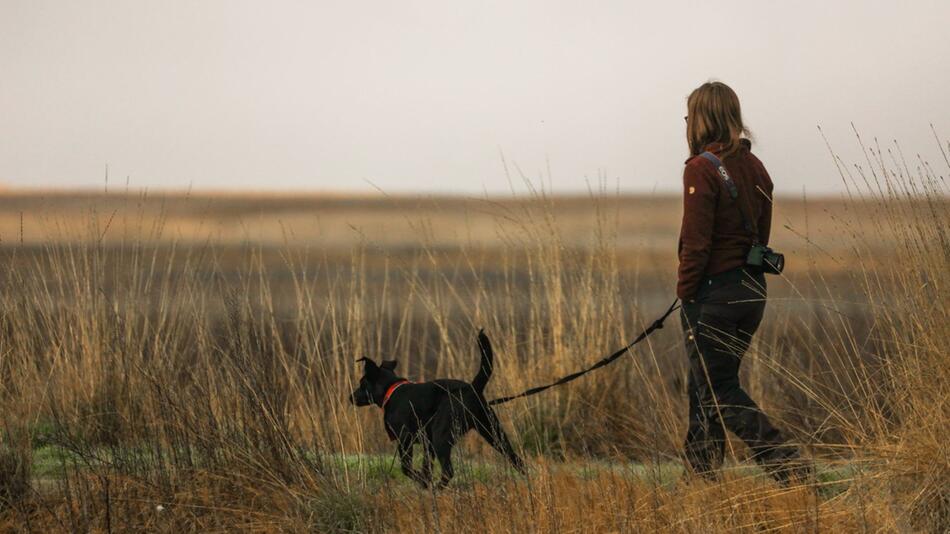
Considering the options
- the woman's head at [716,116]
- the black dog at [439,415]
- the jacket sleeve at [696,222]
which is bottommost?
the black dog at [439,415]

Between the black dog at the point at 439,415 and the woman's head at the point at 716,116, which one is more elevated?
the woman's head at the point at 716,116

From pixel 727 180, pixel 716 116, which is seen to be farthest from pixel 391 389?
pixel 716 116

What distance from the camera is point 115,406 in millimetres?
5699

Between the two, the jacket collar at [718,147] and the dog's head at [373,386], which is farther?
the dog's head at [373,386]

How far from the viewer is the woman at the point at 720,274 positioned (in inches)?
177

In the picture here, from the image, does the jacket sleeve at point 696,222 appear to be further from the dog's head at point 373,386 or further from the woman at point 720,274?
the dog's head at point 373,386

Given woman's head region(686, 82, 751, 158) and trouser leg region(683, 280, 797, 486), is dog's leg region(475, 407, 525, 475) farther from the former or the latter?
woman's head region(686, 82, 751, 158)

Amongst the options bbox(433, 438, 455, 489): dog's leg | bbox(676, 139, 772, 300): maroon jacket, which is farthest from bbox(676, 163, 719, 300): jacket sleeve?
bbox(433, 438, 455, 489): dog's leg

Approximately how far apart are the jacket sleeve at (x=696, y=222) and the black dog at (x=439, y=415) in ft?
2.86

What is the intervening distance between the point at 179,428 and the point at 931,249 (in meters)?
3.04

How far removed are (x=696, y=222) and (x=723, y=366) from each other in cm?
63

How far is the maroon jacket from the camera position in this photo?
4473mm

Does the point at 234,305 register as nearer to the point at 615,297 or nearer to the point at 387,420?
the point at 387,420

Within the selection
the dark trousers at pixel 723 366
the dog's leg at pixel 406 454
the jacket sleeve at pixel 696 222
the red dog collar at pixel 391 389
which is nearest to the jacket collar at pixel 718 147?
the jacket sleeve at pixel 696 222
